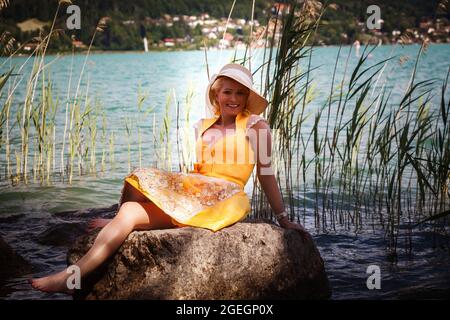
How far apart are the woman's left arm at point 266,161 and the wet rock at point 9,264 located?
1619 mm

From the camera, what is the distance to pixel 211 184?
10.3 feet

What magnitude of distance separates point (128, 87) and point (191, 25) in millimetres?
18444

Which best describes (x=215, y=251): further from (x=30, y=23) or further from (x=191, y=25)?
(x=191, y=25)

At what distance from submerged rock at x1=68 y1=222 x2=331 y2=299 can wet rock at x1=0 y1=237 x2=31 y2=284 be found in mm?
717

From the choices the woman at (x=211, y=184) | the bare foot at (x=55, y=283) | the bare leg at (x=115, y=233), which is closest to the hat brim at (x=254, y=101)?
the woman at (x=211, y=184)

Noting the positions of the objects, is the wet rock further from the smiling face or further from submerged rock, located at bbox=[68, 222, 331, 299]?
the smiling face

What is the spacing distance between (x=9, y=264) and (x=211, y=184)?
142cm

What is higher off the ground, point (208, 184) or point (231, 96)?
Answer: point (231, 96)

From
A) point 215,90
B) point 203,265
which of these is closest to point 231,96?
point 215,90

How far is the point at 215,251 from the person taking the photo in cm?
293

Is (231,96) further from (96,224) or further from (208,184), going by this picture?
(96,224)

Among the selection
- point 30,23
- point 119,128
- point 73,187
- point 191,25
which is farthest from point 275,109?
point 191,25

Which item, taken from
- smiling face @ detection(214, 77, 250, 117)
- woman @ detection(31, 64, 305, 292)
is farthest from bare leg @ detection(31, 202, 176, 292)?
smiling face @ detection(214, 77, 250, 117)

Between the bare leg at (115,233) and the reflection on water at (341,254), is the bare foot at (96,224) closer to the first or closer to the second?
the bare leg at (115,233)
